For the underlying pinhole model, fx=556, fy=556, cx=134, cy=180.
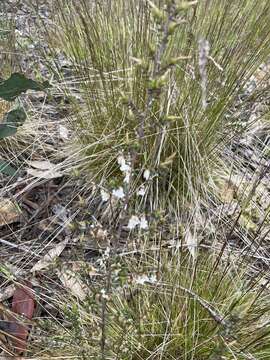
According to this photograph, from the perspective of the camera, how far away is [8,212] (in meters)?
1.81

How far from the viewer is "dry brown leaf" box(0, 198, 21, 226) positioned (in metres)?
1.80

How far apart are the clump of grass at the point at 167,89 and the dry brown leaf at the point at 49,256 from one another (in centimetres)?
28

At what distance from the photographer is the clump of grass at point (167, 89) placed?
6.19ft

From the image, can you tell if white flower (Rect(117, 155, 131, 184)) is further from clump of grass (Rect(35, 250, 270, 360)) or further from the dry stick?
the dry stick

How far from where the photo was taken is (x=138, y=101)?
1.93m

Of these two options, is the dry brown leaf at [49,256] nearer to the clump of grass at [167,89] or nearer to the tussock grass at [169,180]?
the tussock grass at [169,180]

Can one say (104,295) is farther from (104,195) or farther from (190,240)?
(190,240)

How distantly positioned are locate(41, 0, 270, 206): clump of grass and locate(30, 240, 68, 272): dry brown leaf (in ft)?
0.93

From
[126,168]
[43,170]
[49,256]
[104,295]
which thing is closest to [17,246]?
[49,256]

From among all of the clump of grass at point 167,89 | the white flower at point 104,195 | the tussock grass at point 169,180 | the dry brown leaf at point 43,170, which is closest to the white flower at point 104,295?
the tussock grass at point 169,180

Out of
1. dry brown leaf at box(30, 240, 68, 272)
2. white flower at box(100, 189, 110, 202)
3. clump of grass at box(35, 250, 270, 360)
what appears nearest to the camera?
white flower at box(100, 189, 110, 202)

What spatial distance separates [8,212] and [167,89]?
2.25 ft

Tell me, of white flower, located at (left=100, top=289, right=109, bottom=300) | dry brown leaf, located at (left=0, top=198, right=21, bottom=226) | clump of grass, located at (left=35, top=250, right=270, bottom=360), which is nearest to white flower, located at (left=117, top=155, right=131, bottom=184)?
white flower, located at (left=100, top=289, right=109, bottom=300)

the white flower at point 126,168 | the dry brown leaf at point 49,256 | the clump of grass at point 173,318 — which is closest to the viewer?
the white flower at point 126,168
